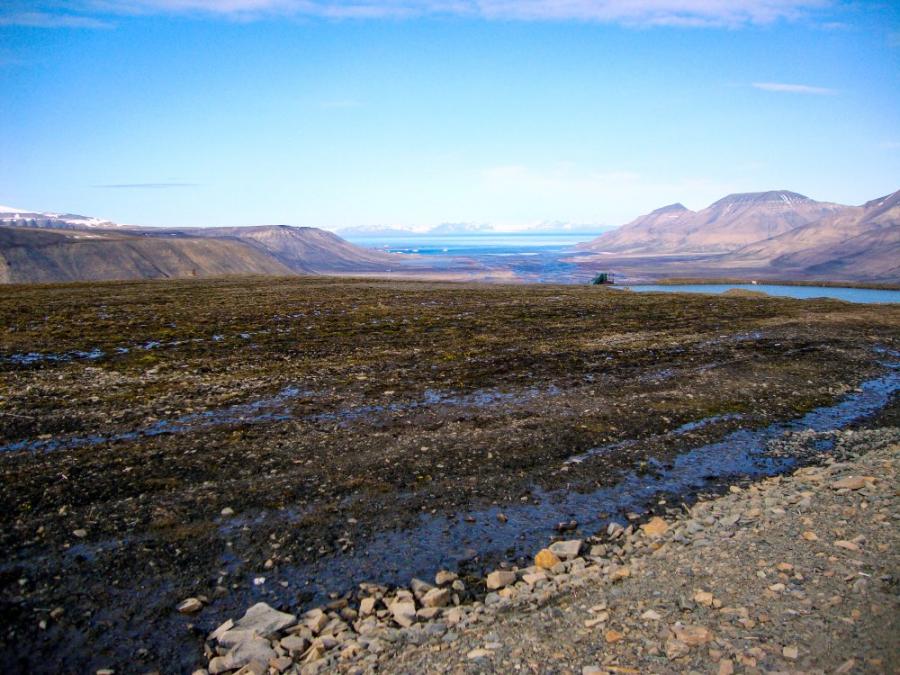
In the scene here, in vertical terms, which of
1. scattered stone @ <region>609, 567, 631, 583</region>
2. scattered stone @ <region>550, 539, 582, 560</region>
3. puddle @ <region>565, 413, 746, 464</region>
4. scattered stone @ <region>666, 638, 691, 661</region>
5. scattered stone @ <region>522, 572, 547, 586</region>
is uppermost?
scattered stone @ <region>666, 638, 691, 661</region>

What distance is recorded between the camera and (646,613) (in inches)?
261

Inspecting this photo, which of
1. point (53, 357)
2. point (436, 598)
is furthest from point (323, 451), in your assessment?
point (53, 357)

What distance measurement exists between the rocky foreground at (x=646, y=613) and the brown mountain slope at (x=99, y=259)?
129981 millimetres

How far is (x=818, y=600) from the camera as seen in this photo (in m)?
6.66

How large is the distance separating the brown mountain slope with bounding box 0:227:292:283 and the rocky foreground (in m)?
130

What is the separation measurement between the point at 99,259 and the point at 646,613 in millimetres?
177733

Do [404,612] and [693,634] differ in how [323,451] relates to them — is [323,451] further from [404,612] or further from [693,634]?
[693,634]

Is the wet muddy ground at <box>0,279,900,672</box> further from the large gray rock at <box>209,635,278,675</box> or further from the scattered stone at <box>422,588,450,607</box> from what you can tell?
the scattered stone at <box>422,588,450,607</box>

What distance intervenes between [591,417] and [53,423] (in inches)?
529

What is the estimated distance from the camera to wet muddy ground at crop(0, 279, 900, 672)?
7.82m

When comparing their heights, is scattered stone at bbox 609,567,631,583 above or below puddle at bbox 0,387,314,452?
below

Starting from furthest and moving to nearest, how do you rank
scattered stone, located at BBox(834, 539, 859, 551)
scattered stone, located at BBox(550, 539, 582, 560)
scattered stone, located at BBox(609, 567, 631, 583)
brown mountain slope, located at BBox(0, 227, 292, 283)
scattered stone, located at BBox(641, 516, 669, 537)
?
brown mountain slope, located at BBox(0, 227, 292, 283)
scattered stone, located at BBox(641, 516, 669, 537)
scattered stone, located at BBox(550, 539, 582, 560)
scattered stone, located at BBox(834, 539, 859, 551)
scattered stone, located at BBox(609, 567, 631, 583)

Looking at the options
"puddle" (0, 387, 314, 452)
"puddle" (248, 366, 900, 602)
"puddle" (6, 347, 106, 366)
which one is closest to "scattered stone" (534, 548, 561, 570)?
"puddle" (248, 366, 900, 602)

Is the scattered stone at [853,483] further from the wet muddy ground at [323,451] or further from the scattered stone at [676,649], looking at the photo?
the scattered stone at [676,649]
